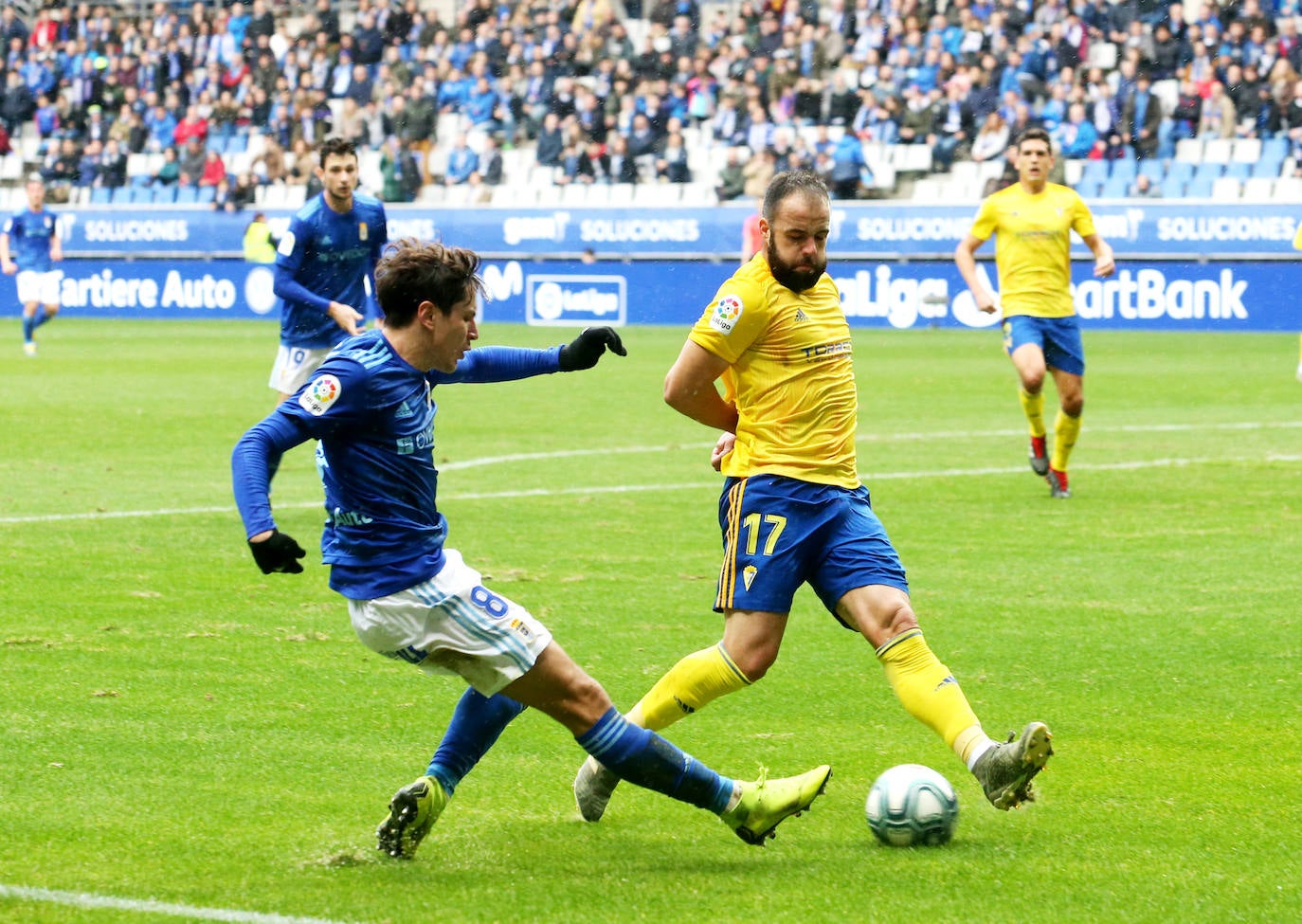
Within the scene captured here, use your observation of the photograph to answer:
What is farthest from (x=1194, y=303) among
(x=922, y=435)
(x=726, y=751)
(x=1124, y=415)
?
(x=726, y=751)

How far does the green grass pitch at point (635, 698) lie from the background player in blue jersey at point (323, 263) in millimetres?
993

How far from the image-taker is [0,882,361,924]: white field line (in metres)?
4.07

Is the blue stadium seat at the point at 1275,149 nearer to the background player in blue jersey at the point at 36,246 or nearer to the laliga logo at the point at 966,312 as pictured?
the laliga logo at the point at 966,312

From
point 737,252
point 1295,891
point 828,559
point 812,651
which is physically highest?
point 828,559

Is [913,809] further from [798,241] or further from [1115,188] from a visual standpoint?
[1115,188]

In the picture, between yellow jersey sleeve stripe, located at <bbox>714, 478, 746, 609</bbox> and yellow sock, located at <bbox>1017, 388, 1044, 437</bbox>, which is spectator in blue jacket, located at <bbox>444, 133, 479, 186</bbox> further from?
yellow jersey sleeve stripe, located at <bbox>714, 478, 746, 609</bbox>

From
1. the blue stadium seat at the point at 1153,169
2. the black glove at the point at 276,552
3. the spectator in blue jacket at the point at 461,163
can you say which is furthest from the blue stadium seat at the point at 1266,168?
the black glove at the point at 276,552

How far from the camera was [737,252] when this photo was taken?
99.2 feet

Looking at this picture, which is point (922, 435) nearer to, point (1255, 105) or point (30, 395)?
point (30, 395)

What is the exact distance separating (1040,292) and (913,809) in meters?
7.92

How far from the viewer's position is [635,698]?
645cm

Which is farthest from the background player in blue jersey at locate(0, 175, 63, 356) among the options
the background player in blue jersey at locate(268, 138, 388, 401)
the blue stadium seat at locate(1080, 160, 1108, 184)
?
the background player in blue jersey at locate(268, 138, 388, 401)

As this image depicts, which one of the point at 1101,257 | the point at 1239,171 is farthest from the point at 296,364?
the point at 1239,171

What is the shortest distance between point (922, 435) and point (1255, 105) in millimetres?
16229
